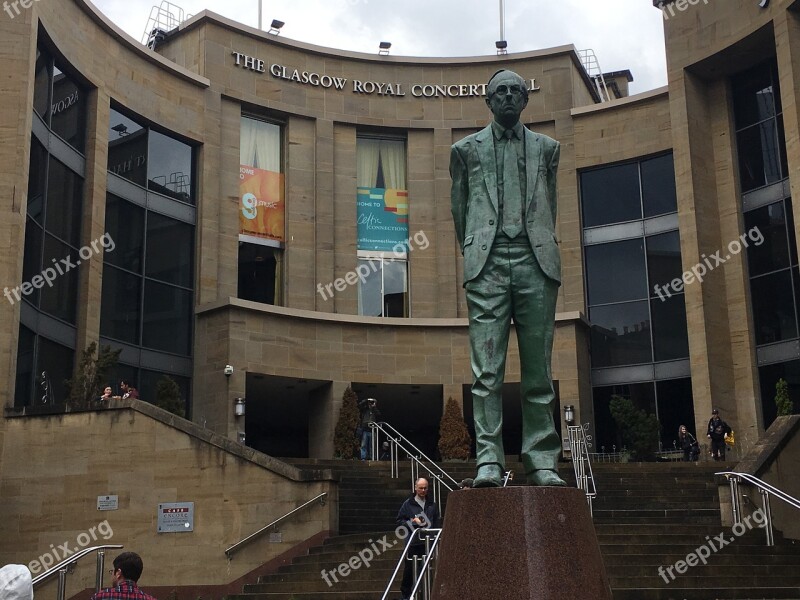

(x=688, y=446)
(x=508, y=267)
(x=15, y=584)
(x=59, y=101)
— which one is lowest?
(x=15, y=584)

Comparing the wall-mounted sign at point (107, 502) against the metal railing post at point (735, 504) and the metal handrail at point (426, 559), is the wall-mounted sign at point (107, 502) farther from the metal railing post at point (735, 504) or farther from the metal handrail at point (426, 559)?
the metal railing post at point (735, 504)

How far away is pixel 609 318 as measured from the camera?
32.7 metres

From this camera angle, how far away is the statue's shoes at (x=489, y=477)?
8.83 m

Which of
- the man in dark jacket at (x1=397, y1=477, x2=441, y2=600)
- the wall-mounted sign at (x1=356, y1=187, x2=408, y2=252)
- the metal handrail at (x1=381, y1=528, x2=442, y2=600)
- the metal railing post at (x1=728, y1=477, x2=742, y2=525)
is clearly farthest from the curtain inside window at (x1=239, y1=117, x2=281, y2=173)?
the metal handrail at (x1=381, y1=528, x2=442, y2=600)

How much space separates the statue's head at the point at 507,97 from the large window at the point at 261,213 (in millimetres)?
22766

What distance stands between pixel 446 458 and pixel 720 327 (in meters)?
8.12

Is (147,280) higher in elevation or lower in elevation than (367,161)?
lower

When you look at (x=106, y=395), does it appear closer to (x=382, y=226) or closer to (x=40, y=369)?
(x=40, y=369)

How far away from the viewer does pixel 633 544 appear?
16031mm

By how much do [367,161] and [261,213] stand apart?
3936mm

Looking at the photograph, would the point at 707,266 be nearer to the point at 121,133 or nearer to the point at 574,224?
the point at 574,224

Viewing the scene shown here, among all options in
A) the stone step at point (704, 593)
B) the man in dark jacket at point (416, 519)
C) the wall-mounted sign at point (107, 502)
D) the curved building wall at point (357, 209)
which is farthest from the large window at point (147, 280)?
the stone step at point (704, 593)

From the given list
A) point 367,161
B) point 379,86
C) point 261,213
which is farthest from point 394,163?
point 261,213

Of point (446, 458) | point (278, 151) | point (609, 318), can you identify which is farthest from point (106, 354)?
point (609, 318)
